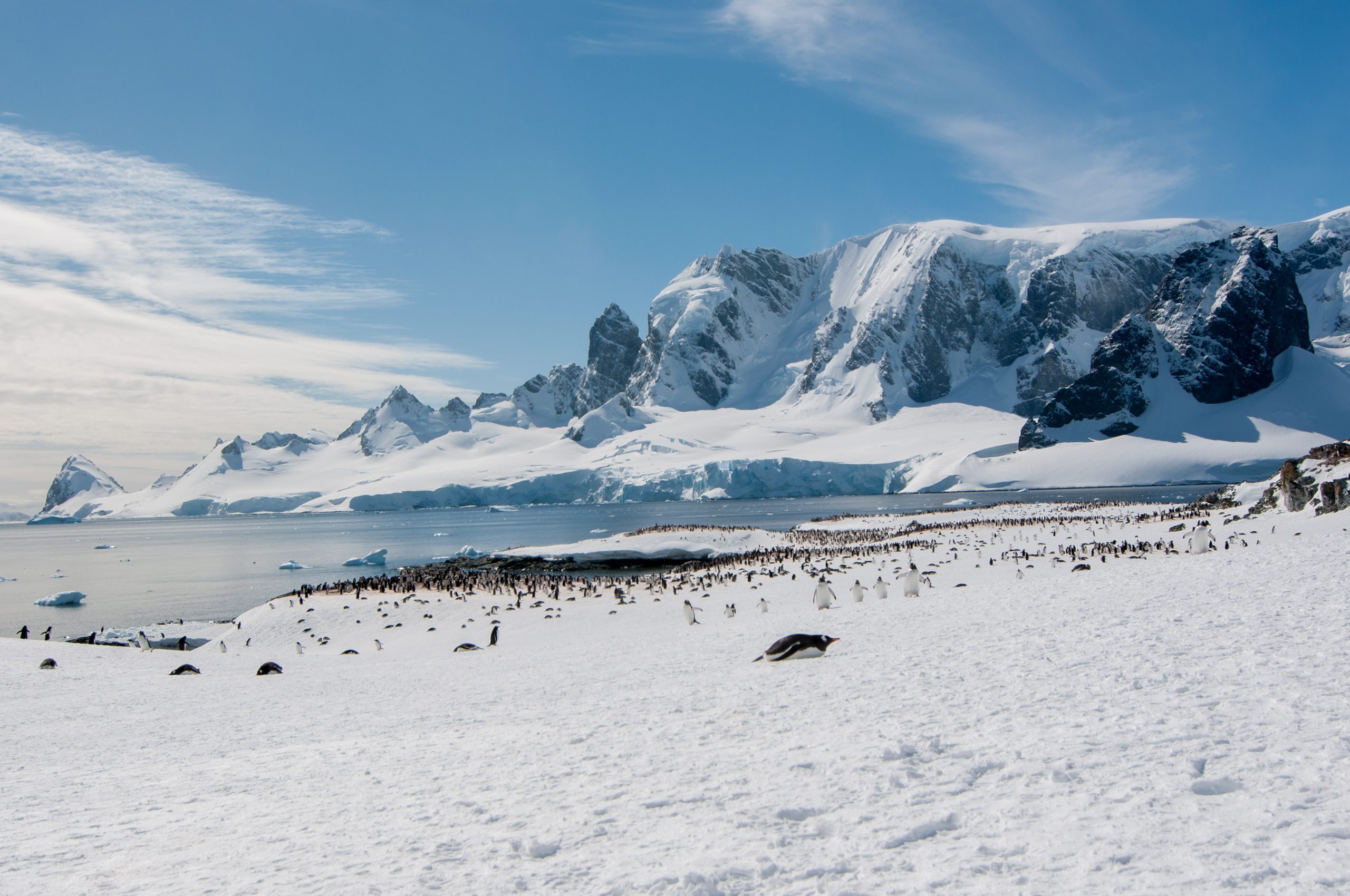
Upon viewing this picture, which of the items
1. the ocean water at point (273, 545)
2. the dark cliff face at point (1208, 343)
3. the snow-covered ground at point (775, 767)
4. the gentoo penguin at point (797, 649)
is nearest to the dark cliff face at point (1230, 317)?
the dark cliff face at point (1208, 343)

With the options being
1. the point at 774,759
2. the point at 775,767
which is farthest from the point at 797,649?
the point at 775,767

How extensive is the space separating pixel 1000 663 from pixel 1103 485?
124m

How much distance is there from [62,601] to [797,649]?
4943cm

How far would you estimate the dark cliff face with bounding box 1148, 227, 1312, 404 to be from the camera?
14438cm

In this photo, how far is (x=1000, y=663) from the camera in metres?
9.27

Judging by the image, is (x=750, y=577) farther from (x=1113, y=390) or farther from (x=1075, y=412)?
(x=1113, y=390)

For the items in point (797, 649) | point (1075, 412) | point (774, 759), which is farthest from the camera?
point (1075, 412)

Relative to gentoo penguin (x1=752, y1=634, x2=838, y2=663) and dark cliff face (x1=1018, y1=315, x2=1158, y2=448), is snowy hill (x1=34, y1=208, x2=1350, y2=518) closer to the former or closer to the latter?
dark cliff face (x1=1018, y1=315, x2=1158, y2=448)

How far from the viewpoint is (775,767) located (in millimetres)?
6352

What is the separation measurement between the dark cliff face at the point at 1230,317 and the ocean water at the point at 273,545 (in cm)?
4869

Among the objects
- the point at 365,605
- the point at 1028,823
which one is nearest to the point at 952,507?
the point at 365,605

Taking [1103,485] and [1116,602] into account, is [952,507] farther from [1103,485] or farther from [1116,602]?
[1116,602]

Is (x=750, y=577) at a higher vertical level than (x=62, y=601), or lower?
higher

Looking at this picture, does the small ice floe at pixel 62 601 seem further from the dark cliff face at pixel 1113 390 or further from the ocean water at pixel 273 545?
the dark cliff face at pixel 1113 390
